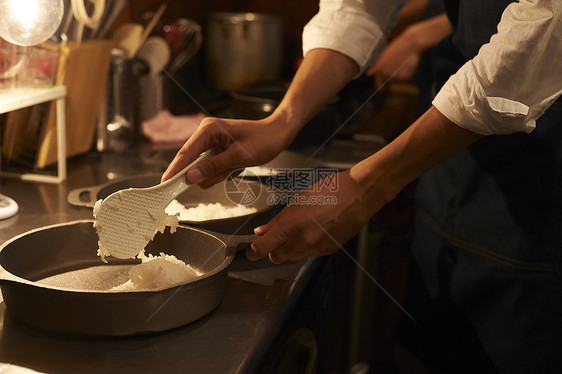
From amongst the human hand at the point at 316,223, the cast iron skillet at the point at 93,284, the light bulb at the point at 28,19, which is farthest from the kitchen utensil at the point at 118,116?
the human hand at the point at 316,223

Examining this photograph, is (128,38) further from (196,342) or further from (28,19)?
(196,342)

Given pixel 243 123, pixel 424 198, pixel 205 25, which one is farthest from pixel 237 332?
pixel 205 25

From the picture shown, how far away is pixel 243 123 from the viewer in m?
1.07

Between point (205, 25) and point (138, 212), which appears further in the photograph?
point (205, 25)

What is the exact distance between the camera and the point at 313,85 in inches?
48.9

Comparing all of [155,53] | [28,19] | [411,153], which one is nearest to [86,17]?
[28,19]

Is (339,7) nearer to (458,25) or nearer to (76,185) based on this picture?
(458,25)

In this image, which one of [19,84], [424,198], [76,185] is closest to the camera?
[19,84]

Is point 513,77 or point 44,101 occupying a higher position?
point 513,77

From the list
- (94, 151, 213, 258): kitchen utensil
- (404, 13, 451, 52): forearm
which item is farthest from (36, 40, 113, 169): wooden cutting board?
(404, 13, 451, 52): forearm

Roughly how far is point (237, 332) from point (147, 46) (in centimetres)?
122

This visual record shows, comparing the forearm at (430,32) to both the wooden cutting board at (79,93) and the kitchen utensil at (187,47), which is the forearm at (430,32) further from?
the wooden cutting board at (79,93)

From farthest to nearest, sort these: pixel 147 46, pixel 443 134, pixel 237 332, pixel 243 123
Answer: pixel 147 46
pixel 243 123
pixel 443 134
pixel 237 332

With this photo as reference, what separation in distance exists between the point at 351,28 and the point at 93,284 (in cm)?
77
